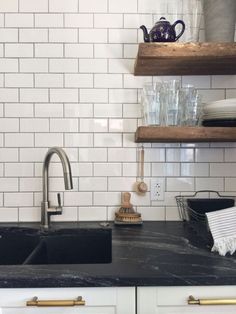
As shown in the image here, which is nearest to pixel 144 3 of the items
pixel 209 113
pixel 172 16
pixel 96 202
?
pixel 172 16

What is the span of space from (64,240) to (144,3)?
3.92ft

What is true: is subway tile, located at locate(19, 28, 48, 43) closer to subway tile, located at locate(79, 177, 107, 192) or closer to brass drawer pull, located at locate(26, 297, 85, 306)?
subway tile, located at locate(79, 177, 107, 192)

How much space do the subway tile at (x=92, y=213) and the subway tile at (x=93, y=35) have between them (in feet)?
2.67

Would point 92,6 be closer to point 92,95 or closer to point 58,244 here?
point 92,95

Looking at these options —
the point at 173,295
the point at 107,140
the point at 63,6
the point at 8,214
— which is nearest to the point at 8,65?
the point at 63,6

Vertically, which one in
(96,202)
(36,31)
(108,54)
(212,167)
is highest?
(36,31)

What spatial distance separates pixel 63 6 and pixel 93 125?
59 centimetres

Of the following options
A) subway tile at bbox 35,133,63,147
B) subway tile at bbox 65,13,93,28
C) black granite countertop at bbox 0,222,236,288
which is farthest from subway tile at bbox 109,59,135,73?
black granite countertop at bbox 0,222,236,288

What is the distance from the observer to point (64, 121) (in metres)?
1.73

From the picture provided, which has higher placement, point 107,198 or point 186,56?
point 186,56

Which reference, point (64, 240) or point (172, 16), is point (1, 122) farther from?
point (172, 16)

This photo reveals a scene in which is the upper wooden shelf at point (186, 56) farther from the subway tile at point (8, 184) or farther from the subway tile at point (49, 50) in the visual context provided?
the subway tile at point (8, 184)

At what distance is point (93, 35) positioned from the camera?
68.3 inches

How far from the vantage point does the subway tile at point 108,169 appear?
1.74m
